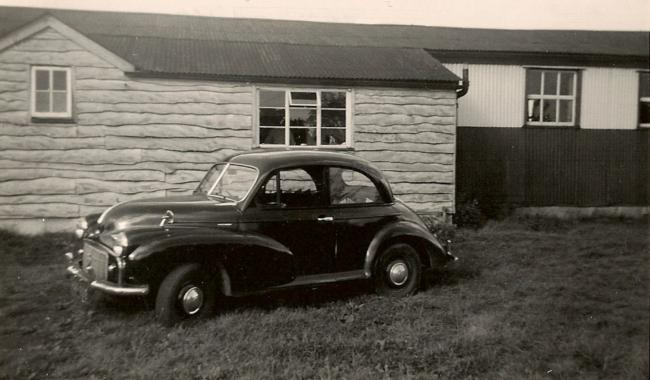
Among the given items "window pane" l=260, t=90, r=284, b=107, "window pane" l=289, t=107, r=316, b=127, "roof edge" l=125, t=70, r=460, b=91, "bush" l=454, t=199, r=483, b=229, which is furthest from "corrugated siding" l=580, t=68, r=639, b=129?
"window pane" l=260, t=90, r=284, b=107

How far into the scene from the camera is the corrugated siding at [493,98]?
1253 centimetres

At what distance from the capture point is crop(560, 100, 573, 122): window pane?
1282 cm

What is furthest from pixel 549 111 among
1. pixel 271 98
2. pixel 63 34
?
pixel 63 34

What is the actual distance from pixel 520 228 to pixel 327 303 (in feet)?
20.9

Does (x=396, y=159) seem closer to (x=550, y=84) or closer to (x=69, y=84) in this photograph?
(x=550, y=84)

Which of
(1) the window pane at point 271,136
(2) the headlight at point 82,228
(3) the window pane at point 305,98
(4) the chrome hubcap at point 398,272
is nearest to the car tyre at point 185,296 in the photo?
(2) the headlight at point 82,228

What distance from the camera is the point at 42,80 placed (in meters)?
8.98

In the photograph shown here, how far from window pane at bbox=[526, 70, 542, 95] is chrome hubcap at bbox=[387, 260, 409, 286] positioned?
8397 millimetres

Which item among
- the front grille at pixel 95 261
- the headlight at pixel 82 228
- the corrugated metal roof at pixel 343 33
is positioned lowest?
the front grille at pixel 95 261

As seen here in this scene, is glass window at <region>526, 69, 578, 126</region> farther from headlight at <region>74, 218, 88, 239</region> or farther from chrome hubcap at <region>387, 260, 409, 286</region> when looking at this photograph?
headlight at <region>74, 218, 88, 239</region>

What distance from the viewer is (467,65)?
12.6 metres

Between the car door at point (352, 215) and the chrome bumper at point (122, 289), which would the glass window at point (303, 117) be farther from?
the chrome bumper at point (122, 289)

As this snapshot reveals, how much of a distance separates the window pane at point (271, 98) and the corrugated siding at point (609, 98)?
716cm

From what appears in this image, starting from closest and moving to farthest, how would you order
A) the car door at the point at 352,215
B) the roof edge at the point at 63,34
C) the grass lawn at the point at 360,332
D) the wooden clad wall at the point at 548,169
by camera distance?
1. the grass lawn at the point at 360,332
2. the car door at the point at 352,215
3. the roof edge at the point at 63,34
4. the wooden clad wall at the point at 548,169
